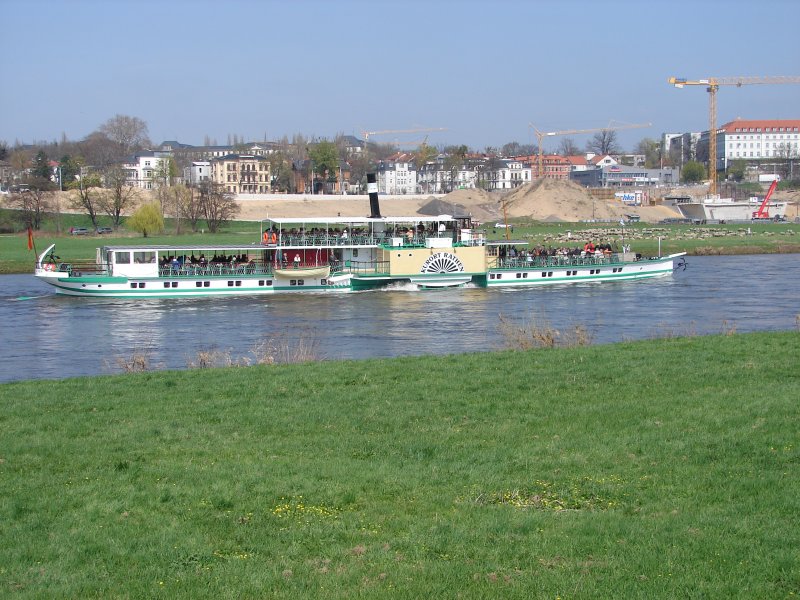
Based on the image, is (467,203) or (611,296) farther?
(467,203)

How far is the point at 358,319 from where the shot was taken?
43.4m

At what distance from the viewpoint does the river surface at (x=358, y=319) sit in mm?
32531

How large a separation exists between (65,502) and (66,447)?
284 cm

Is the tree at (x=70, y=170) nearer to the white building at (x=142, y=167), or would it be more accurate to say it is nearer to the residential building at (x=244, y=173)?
the white building at (x=142, y=167)

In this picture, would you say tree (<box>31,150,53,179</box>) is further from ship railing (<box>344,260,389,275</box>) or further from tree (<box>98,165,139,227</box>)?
ship railing (<box>344,260,389,275</box>)

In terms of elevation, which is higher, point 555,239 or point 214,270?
point 555,239

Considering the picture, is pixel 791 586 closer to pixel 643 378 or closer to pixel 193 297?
pixel 643 378

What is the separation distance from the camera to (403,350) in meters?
32.0

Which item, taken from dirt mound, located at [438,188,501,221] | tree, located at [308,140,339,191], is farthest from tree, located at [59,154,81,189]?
dirt mound, located at [438,188,501,221]

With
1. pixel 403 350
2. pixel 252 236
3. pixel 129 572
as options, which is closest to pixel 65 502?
pixel 129 572

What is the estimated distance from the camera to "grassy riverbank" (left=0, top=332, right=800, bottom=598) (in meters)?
8.98

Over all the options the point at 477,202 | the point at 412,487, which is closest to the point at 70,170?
the point at 477,202

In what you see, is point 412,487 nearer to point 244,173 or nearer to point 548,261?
point 548,261

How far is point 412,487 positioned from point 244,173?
6877 inches
